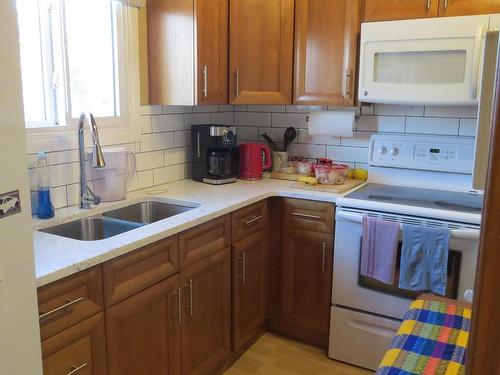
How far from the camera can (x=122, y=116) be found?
2391 millimetres

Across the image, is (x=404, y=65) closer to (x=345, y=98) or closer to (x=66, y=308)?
(x=345, y=98)

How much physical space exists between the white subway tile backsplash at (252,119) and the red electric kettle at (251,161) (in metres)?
0.32

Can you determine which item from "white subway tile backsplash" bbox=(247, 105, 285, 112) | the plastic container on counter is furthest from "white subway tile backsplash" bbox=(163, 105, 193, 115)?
the plastic container on counter

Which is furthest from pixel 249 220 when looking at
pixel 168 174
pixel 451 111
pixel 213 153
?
pixel 451 111

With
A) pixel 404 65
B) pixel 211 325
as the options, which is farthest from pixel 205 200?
pixel 404 65

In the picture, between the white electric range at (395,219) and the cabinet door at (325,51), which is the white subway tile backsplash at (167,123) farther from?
the white electric range at (395,219)

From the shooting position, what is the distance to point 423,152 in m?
2.60

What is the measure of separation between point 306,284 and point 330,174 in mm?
634

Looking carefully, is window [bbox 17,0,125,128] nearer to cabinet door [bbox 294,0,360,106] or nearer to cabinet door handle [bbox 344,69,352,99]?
cabinet door [bbox 294,0,360,106]

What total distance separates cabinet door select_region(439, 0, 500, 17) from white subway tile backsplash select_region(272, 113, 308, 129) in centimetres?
102

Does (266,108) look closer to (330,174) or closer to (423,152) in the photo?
(330,174)

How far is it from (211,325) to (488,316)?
5.83ft

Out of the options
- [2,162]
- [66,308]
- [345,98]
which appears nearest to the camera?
[2,162]

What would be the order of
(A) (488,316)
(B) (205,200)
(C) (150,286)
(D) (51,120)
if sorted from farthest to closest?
(B) (205,200)
(D) (51,120)
(C) (150,286)
(A) (488,316)
